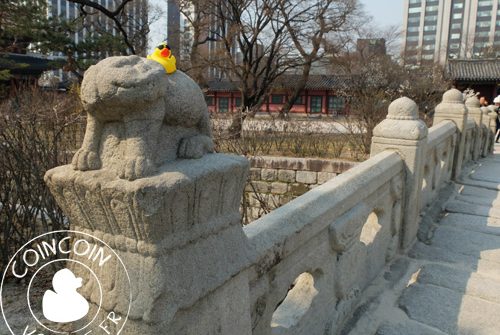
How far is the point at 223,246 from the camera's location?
1.40 metres

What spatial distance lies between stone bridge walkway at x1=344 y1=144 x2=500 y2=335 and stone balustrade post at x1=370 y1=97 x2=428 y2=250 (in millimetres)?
400

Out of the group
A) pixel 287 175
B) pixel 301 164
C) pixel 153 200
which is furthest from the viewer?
pixel 287 175

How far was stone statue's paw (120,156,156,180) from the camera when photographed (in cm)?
111

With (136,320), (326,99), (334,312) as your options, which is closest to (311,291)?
(334,312)

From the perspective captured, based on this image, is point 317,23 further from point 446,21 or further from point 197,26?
point 446,21

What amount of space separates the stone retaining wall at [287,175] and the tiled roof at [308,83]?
1275cm

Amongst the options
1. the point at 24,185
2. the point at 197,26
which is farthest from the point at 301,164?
the point at 197,26

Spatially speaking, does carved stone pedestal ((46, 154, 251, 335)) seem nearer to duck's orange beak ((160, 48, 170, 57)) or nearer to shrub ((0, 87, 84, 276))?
duck's orange beak ((160, 48, 170, 57))

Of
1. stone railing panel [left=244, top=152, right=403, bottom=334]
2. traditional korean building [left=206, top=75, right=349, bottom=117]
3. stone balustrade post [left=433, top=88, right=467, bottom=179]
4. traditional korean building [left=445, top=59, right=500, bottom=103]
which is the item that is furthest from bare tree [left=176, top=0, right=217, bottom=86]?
stone railing panel [left=244, top=152, right=403, bottom=334]

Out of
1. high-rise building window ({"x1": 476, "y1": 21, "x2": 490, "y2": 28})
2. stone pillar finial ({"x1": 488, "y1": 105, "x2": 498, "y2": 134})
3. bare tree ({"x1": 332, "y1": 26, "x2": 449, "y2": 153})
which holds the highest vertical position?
high-rise building window ({"x1": 476, "y1": 21, "x2": 490, "y2": 28})

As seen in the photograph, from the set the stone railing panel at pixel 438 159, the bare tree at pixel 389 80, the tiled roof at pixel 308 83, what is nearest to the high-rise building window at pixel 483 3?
the tiled roof at pixel 308 83

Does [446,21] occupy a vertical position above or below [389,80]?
above

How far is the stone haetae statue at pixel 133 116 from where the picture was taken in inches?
45.0

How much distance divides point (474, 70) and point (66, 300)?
24.6 meters
